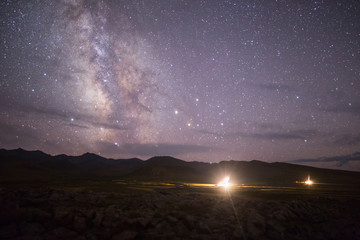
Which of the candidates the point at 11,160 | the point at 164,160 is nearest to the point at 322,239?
the point at 11,160

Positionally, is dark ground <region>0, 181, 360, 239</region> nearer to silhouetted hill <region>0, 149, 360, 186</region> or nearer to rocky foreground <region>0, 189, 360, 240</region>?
rocky foreground <region>0, 189, 360, 240</region>

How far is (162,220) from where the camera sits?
15.8 m

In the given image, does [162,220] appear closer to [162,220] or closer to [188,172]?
[162,220]

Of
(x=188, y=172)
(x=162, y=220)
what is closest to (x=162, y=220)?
(x=162, y=220)

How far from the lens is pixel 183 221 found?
15.9m

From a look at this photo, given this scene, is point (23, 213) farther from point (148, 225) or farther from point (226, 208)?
point (226, 208)

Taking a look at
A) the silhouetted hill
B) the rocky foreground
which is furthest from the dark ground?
the silhouetted hill

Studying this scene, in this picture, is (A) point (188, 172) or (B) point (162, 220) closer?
(B) point (162, 220)

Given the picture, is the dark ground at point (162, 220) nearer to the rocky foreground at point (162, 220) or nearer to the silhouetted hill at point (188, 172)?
the rocky foreground at point (162, 220)

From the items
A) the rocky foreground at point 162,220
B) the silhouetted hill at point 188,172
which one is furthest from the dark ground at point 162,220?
the silhouetted hill at point 188,172

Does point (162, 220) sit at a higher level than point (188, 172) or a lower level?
higher

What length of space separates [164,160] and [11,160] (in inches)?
4063

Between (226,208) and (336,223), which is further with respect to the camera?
(226,208)

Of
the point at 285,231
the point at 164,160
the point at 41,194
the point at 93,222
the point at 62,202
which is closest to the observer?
the point at 93,222
